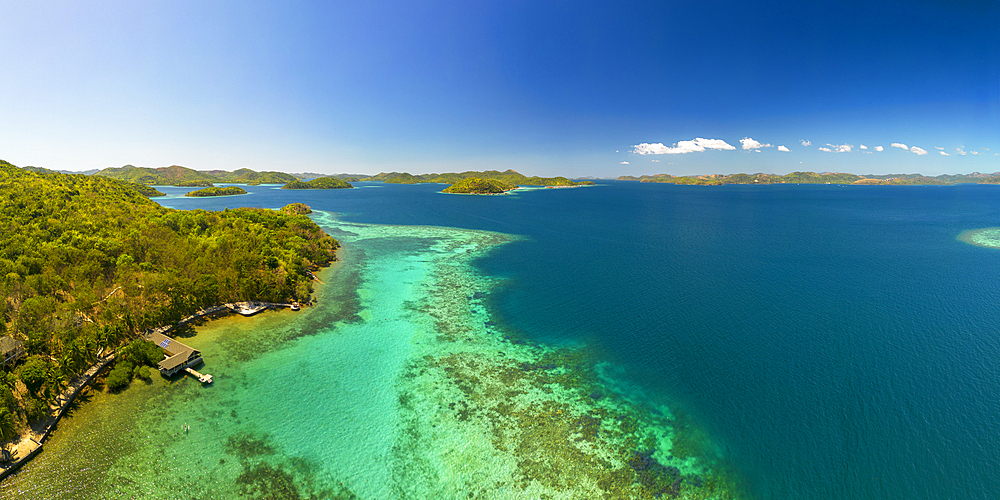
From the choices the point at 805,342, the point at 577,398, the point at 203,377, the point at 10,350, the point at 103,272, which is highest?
the point at 103,272

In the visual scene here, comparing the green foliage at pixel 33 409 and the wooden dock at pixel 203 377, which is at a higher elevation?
the green foliage at pixel 33 409

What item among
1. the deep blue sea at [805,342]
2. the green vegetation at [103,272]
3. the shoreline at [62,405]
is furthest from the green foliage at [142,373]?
the deep blue sea at [805,342]

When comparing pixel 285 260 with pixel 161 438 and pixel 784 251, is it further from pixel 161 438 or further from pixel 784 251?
pixel 784 251

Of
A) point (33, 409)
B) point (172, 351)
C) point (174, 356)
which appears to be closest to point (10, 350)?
point (33, 409)

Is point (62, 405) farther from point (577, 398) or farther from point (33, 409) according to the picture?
point (577, 398)

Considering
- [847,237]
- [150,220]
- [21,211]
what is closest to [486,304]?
[150,220]

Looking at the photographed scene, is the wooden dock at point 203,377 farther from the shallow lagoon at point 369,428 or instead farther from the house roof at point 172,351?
the house roof at point 172,351
